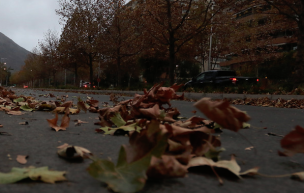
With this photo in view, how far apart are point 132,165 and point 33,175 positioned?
1.21ft

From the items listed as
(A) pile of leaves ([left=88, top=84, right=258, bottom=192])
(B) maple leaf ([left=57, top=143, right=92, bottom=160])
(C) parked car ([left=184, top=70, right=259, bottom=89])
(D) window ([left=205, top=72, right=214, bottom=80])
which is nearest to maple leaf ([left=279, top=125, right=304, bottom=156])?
(A) pile of leaves ([left=88, top=84, right=258, bottom=192])

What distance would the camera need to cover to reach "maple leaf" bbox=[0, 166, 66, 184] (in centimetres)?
104

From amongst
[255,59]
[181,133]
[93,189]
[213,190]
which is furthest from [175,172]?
[255,59]

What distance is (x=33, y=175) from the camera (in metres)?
1.06

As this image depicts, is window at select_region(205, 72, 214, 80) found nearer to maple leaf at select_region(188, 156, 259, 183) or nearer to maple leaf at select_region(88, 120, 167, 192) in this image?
maple leaf at select_region(188, 156, 259, 183)

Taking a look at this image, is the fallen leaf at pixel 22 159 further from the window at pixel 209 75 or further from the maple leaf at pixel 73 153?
the window at pixel 209 75

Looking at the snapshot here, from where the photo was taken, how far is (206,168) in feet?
4.02

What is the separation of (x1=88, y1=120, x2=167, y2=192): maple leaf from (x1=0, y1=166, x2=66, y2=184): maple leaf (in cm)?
18

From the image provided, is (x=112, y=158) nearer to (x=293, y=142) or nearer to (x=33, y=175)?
(x=33, y=175)

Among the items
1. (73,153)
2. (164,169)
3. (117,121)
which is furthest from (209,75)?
(164,169)

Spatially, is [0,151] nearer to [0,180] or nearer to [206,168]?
[0,180]

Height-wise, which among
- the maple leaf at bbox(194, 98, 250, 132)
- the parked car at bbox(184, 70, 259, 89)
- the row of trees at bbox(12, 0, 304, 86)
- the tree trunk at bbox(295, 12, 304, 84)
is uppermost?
the row of trees at bbox(12, 0, 304, 86)

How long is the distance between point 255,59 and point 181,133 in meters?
32.4

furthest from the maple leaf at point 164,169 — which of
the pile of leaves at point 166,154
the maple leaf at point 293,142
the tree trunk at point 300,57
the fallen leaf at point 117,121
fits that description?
the tree trunk at point 300,57
